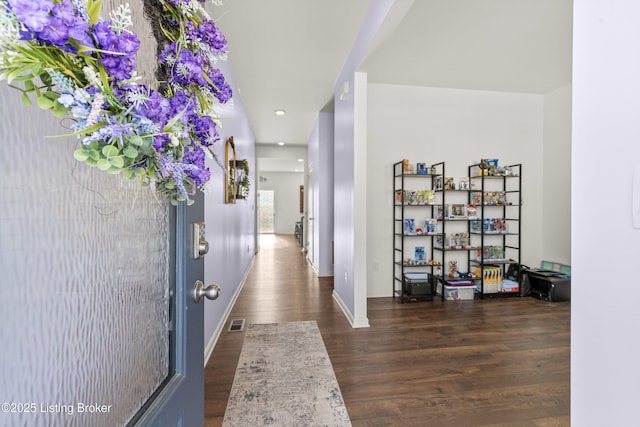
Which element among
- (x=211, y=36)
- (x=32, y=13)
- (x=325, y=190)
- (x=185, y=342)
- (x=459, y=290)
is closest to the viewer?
(x=32, y=13)

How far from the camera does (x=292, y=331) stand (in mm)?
2566

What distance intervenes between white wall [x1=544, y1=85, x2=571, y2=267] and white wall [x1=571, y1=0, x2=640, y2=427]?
163 inches

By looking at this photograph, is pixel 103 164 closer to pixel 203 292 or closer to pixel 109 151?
pixel 109 151

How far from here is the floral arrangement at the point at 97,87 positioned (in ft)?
1.03

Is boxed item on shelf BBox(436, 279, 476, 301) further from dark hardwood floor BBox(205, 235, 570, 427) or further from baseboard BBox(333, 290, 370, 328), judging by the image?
baseboard BBox(333, 290, 370, 328)

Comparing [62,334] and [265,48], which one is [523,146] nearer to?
[265,48]

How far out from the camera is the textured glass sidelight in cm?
37

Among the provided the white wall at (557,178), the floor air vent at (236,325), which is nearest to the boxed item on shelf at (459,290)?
the white wall at (557,178)

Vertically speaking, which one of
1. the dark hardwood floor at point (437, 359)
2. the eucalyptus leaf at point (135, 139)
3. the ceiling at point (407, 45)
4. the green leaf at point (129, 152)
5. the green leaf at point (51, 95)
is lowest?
the dark hardwood floor at point (437, 359)

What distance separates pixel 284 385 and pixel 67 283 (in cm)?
168

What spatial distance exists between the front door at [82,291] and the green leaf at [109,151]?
0.25ft

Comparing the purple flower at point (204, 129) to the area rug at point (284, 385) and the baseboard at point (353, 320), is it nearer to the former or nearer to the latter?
the area rug at point (284, 385)

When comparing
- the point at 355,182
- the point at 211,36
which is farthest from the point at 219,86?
the point at 355,182

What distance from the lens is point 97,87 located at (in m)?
0.37
